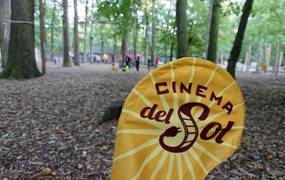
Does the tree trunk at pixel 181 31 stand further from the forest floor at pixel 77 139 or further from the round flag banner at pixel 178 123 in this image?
the round flag banner at pixel 178 123

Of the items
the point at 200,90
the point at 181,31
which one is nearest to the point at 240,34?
the point at 181,31

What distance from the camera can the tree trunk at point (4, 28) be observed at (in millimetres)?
13283

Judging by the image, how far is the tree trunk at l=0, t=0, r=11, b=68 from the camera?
1328 cm

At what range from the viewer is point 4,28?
43.5ft

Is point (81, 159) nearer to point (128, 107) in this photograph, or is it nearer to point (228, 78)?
point (128, 107)

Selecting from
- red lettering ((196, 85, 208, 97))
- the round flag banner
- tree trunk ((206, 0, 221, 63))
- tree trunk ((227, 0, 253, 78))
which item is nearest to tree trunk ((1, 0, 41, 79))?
tree trunk ((227, 0, 253, 78))

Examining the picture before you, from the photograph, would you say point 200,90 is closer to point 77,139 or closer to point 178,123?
point 178,123

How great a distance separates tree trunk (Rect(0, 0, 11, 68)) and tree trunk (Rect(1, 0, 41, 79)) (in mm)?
3906

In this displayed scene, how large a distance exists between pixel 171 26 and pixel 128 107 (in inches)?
819

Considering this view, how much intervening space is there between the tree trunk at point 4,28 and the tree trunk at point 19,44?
3.91 metres

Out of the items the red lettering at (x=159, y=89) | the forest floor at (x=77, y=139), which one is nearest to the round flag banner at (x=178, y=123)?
the red lettering at (x=159, y=89)

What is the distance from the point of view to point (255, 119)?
5.05 m

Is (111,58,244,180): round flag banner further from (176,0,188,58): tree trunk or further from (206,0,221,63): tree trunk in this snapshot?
(206,0,221,63): tree trunk

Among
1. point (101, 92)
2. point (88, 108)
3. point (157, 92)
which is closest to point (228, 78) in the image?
point (157, 92)
